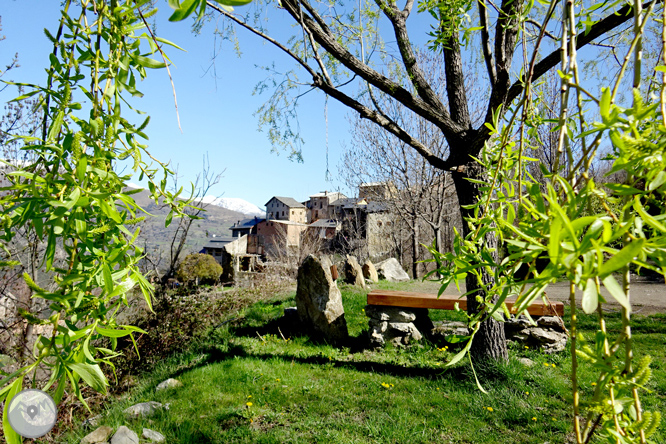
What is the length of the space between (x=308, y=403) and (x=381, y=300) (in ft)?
6.35

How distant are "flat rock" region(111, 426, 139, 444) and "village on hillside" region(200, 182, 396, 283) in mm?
11600

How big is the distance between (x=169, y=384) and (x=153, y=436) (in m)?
1.20

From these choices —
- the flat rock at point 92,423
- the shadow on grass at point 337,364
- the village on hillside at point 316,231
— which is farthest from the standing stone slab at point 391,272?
the flat rock at point 92,423

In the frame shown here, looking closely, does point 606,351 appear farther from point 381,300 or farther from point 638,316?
point 638,316

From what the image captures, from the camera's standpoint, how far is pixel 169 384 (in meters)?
4.24

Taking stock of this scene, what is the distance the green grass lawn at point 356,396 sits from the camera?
312cm

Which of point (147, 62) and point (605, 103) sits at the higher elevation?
point (147, 62)

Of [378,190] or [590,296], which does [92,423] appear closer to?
[590,296]

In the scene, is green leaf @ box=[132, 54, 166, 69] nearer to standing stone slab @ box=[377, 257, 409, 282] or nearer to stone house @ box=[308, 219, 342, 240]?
standing stone slab @ box=[377, 257, 409, 282]

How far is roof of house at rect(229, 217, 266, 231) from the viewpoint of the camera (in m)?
38.2

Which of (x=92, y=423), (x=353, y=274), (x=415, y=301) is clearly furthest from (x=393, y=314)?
(x=353, y=274)

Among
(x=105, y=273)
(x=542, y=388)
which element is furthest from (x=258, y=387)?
(x=105, y=273)

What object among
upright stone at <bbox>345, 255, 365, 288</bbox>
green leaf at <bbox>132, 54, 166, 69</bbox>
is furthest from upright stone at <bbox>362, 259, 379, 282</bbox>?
green leaf at <bbox>132, 54, 166, 69</bbox>

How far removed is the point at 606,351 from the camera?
18.4 inches
